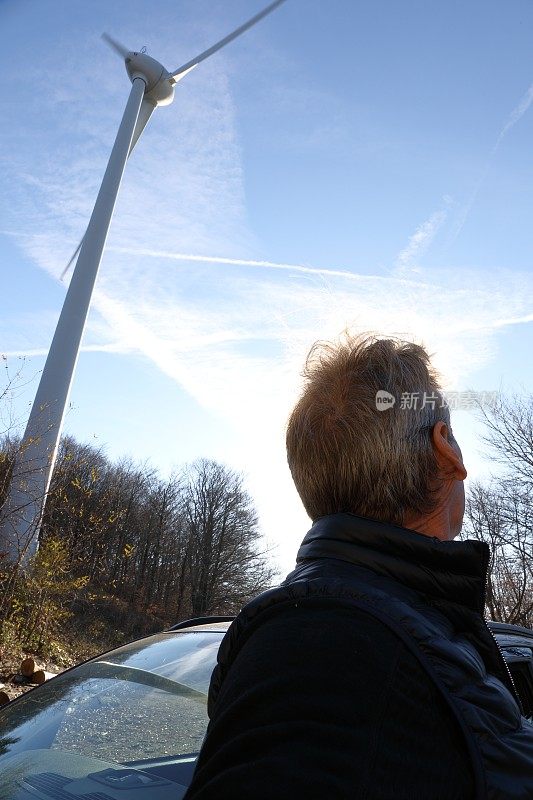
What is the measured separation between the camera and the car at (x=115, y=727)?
1.84 m

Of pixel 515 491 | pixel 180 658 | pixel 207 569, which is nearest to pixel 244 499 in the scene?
pixel 207 569

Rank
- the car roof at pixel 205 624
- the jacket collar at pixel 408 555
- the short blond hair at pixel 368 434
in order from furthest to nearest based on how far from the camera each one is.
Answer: the car roof at pixel 205 624 < the short blond hair at pixel 368 434 < the jacket collar at pixel 408 555

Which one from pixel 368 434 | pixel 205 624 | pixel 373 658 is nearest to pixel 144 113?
pixel 205 624

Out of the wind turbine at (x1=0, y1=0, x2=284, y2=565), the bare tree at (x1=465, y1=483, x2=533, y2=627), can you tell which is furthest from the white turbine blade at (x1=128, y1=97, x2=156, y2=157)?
the bare tree at (x1=465, y1=483, x2=533, y2=627)

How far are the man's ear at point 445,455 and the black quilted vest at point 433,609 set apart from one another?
0.65 feet

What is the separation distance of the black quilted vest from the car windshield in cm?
90

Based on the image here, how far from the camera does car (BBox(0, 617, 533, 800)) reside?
6.02 ft

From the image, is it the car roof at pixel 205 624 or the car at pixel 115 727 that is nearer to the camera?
the car at pixel 115 727

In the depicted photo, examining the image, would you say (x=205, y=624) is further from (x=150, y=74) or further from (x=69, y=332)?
(x=150, y=74)

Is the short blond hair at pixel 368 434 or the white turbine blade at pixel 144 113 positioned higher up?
the white turbine blade at pixel 144 113

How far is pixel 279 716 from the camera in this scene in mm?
908

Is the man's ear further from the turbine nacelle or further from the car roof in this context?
the turbine nacelle

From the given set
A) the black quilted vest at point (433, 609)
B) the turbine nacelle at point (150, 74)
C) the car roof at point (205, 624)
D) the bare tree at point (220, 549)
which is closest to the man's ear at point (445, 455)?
the black quilted vest at point (433, 609)

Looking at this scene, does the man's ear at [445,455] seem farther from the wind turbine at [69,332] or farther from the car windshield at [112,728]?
the wind turbine at [69,332]
